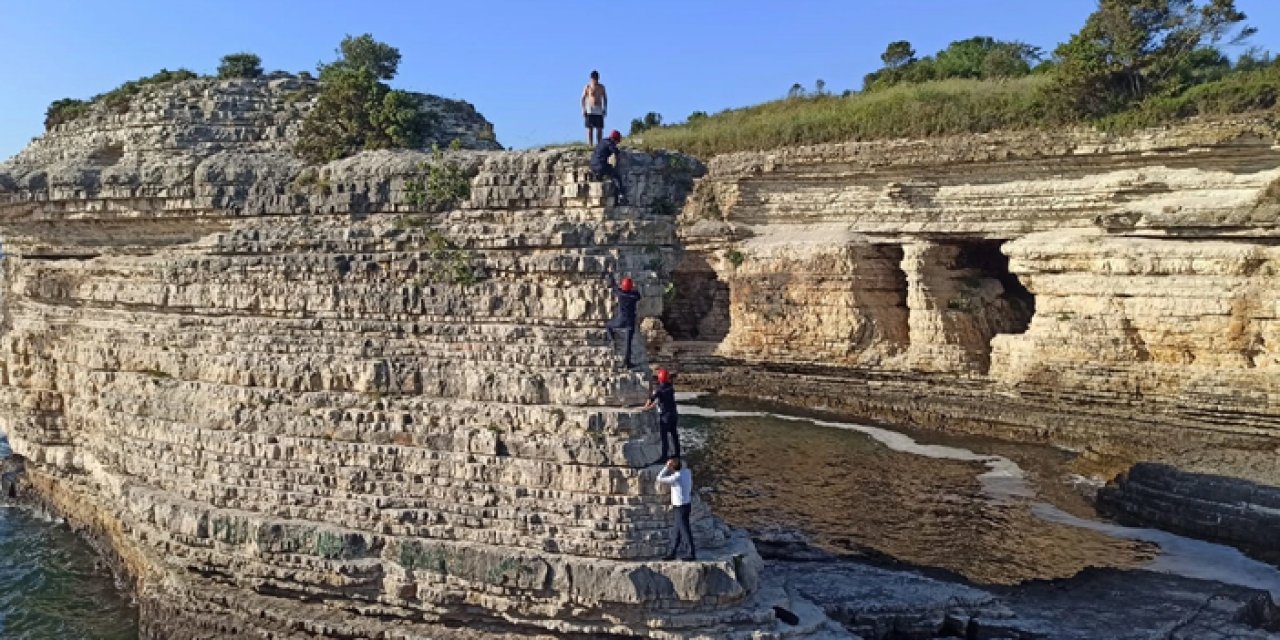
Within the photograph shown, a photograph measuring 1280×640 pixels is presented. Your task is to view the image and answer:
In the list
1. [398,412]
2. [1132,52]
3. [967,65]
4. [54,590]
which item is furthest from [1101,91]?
[54,590]

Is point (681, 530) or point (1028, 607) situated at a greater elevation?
point (681, 530)

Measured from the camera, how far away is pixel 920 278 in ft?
75.4

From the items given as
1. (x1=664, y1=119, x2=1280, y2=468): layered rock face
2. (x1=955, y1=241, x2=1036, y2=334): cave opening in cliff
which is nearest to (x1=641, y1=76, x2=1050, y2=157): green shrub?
(x1=664, y1=119, x2=1280, y2=468): layered rock face

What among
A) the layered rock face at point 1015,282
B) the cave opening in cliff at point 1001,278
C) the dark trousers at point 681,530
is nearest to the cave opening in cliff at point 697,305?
the layered rock face at point 1015,282

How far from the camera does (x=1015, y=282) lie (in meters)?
24.2

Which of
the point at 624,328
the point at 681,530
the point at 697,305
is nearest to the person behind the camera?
the point at 681,530

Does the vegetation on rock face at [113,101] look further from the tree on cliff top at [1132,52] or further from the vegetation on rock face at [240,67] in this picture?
the tree on cliff top at [1132,52]

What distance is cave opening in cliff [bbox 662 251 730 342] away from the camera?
28.2 m

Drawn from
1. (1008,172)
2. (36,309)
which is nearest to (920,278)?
(1008,172)

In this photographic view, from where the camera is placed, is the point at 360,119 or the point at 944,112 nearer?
the point at 360,119

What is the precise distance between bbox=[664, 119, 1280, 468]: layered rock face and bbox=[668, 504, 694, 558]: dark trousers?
469 inches

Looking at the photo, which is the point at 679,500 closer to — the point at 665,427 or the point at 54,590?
the point at 665,427

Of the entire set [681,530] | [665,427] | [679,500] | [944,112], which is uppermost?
[944,112]

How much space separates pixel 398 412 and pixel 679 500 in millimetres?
2882
